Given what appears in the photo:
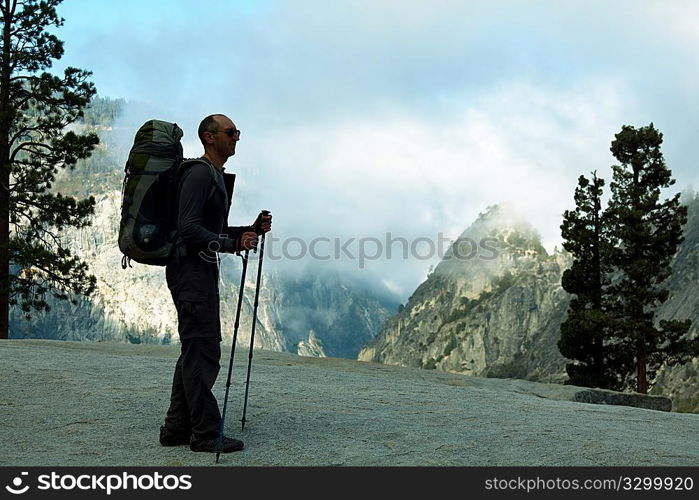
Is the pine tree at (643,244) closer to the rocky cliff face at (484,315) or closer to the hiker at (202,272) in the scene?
the hiker at (202,272)

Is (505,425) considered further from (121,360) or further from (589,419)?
(121,360)

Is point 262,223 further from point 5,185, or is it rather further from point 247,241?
point 5,185

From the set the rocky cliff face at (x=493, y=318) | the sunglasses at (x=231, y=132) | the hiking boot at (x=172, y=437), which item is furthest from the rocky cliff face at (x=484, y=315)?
the sunglasses at (x=231, y=132)

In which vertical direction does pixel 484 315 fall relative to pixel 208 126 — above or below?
above

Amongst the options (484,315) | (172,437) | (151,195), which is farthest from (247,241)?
(484,315)

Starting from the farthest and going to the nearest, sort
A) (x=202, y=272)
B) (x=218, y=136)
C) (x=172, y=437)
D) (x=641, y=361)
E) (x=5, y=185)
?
(x=641, y=361) < (x=5, y=185) < (x=172, y=437) < (x=218, y=136) < (x=202, y=272)

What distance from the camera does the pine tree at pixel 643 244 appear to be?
110 ft

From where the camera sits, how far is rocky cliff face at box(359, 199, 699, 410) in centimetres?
11400

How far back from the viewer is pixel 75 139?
2578 centimetres

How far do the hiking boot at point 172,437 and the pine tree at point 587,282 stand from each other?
3002 centimetres

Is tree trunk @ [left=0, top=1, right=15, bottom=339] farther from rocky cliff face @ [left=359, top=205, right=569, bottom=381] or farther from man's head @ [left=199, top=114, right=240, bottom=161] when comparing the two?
rocky cliff face @ [left=359, top=205, right=569, bottom=381]

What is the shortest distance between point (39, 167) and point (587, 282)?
24515mm

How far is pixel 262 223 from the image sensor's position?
264 inches

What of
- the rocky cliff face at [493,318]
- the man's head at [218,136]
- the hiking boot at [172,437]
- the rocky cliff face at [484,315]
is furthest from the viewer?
the rocky cliff face at [484,315]
